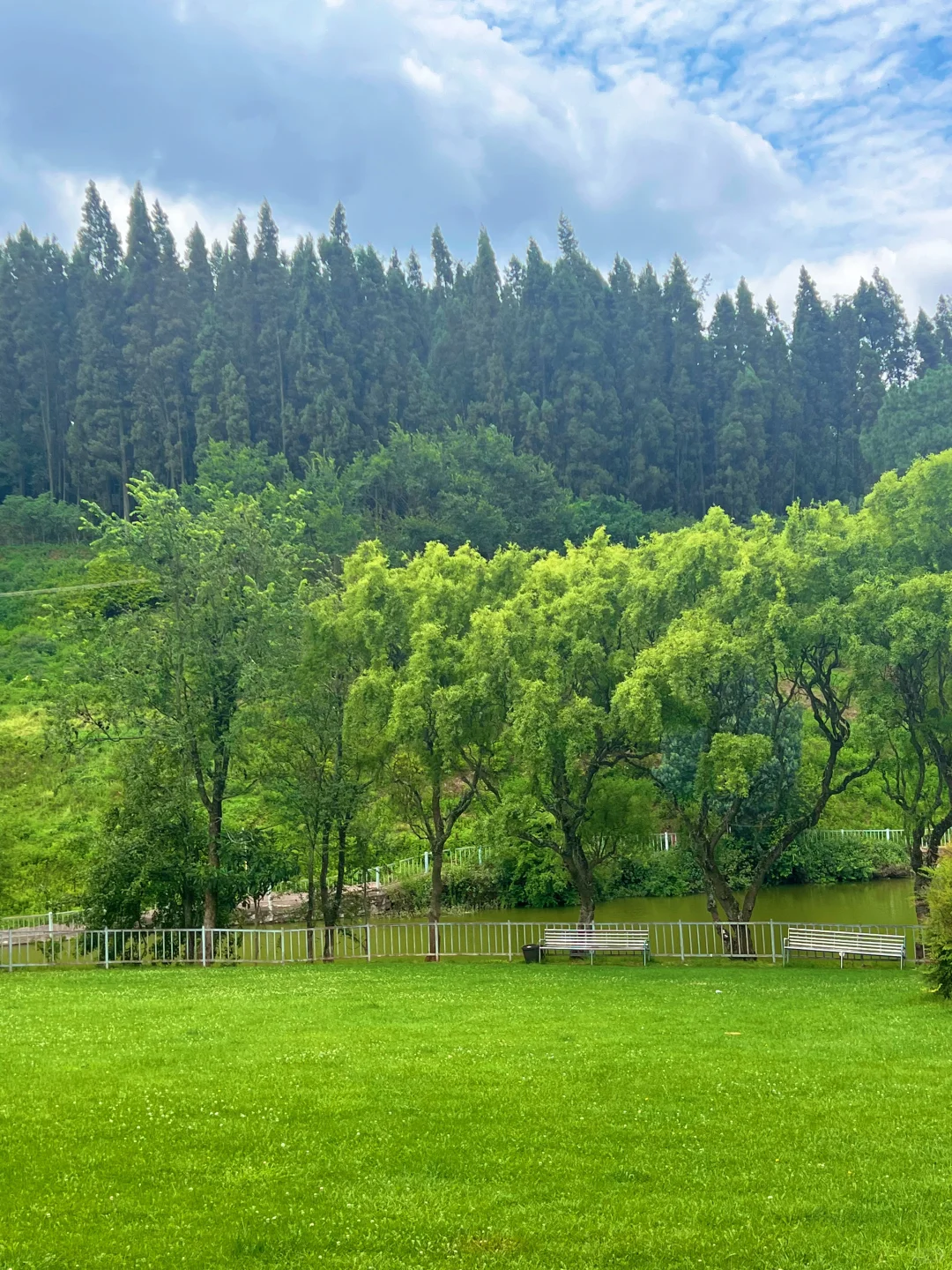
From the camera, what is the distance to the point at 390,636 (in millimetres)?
20797

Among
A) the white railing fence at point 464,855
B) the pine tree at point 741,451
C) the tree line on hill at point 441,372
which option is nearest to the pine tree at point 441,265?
the tree line on hill at point 441,372

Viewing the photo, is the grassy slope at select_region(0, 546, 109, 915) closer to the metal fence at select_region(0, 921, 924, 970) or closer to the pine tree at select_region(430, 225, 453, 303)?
the metal fence at select_region(0, 921, 924, 970)

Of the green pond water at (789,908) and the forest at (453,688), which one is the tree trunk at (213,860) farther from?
the green pond water at (789,908)

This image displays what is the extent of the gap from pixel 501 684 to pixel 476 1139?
39.5ft

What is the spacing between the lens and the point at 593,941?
1872 cm

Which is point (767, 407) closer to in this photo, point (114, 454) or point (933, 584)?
point (114, 454)

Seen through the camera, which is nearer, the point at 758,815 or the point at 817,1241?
the point at 817,1241

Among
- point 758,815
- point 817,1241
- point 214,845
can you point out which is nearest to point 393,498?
point 758,815

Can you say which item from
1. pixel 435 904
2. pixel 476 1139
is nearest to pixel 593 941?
pixel 435 904

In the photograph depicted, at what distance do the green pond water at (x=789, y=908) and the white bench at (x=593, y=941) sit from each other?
28.2 ft

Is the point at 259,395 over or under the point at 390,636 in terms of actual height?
over

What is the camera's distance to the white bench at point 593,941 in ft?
60.7

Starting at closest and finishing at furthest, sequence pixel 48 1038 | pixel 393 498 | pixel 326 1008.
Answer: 1. pixel 48 1038
2. pixel 326 1008
3. pixel 393 498

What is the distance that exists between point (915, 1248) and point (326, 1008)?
8721 mm
